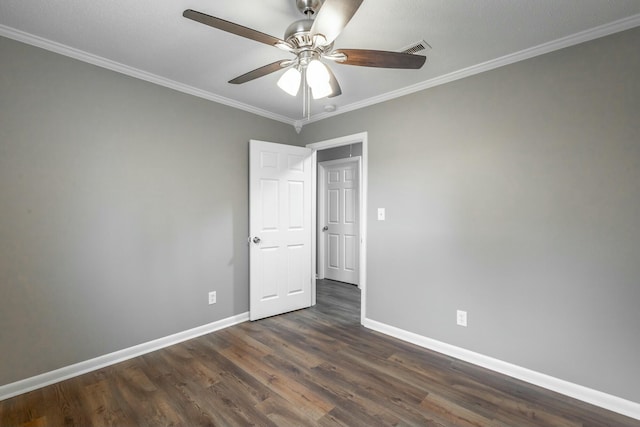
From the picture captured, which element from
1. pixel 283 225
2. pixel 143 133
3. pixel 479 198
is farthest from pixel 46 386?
pixel 479 198

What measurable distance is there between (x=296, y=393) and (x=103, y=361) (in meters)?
1.61

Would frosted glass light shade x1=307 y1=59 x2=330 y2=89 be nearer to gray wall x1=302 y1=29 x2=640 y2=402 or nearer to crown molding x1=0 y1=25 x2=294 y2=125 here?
gray wall x1=302 y1=29 x2=640 y2=402

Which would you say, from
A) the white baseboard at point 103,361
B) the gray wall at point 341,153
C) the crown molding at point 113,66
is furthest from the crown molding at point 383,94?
the white baseboard at point 103,361

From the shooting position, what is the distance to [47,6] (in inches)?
67.3

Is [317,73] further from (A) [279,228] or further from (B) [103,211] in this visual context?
(A) [279,228]

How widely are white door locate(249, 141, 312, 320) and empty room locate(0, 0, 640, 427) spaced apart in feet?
1.01

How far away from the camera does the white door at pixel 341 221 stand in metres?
4.93

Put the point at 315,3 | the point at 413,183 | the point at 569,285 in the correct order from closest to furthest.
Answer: the point at 315,3 → the point at 569,285 → the point at 413,183

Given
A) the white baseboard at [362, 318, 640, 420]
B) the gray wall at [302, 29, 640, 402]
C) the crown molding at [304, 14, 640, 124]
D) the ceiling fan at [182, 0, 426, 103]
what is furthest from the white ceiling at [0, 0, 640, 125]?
the white baseboard at [362, 318, 640, 420]

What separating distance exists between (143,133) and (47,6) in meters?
0.99

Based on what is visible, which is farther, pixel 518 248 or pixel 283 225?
pixel 283 225

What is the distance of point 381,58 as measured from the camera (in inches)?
62.4

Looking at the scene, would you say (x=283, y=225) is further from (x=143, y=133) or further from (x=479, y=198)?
(x=479, y=198)

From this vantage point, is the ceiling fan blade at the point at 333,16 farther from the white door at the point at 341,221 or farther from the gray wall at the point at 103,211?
the white door at the point at 341,221
